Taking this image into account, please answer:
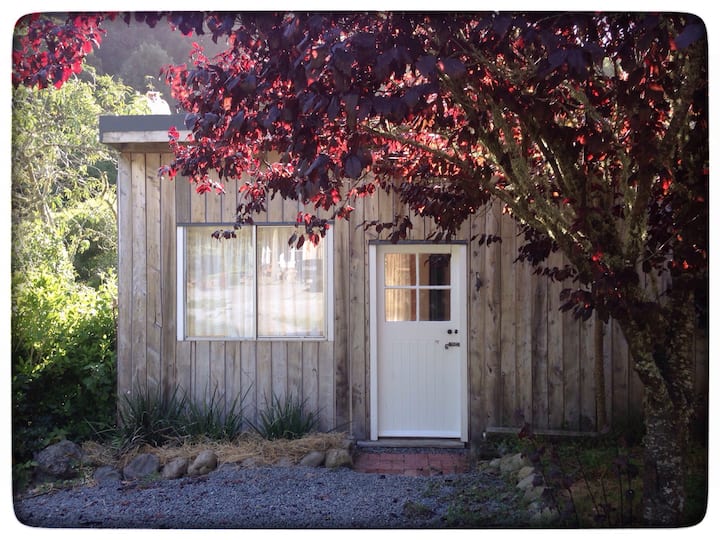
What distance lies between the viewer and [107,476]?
534 centimetres

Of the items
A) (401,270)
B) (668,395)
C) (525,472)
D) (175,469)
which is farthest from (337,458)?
(668,395)

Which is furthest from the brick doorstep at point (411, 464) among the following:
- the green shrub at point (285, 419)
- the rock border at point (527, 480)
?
the green shrub at point (285, 419)

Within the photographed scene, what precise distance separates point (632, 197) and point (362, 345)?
10.2 feet

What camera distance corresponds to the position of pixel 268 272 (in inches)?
253

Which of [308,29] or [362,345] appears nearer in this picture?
[308,29]

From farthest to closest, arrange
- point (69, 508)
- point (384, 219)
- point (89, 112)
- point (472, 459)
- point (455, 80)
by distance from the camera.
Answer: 1. point (89, 112)
2. point (384, 219)
3. point (472, 459)
4. point (69, 508)
5. point (455, 80)

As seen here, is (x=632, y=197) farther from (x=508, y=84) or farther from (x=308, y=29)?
(x=308, y=29)

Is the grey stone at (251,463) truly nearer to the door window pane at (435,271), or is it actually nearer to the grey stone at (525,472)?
the grey stone at (525,472)

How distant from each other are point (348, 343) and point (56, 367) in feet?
9.04

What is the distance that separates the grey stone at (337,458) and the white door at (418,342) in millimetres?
868

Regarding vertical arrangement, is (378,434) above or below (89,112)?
below

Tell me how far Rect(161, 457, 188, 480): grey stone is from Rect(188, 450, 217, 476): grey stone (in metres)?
0.05

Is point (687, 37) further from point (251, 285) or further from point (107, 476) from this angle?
point (107, 476)

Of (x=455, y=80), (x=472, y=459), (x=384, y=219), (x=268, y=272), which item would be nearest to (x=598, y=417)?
(x=472, y=459)
